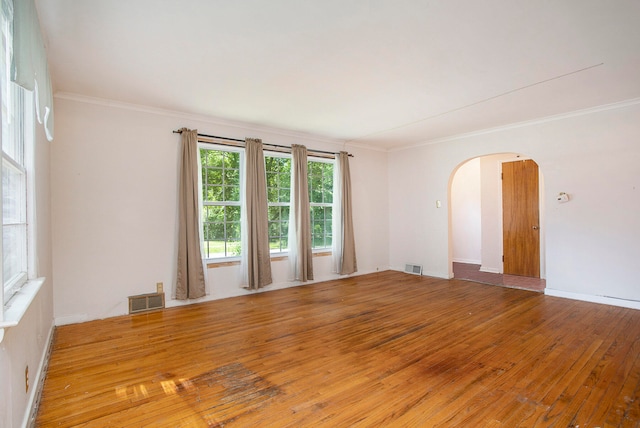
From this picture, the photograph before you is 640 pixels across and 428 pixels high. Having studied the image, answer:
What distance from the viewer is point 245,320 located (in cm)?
382

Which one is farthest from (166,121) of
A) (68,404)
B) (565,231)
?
(565,231)

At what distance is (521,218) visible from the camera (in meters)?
6.33

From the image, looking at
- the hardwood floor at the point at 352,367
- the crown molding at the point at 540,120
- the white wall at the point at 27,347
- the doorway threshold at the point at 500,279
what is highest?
the crown molding at the point at 540,120

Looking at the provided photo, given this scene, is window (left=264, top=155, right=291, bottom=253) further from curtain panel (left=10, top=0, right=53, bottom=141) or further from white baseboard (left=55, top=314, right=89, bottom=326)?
curtain panel (left=10, top=0, right=53, bottom=141)

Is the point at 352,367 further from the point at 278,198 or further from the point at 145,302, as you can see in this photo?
the point at 278,198

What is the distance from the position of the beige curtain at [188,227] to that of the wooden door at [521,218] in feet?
19.3

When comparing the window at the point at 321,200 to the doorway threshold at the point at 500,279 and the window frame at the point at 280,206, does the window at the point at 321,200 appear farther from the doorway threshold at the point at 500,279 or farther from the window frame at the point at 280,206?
the doorway threshold at the point at 500,279

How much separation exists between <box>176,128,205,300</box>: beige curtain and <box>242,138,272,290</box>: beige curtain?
73 cm

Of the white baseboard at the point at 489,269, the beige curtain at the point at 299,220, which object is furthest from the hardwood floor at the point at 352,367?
the white baseboard at the point at 489,269

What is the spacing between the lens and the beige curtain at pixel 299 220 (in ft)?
17.9

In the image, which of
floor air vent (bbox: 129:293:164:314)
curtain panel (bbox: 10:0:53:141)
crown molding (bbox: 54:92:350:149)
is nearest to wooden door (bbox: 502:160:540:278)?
crown molding (bbox: 54:92:350:149)

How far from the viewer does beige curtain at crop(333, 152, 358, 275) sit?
6.09 m

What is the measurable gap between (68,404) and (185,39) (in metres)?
2.75

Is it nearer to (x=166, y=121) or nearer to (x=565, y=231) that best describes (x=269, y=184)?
(x=166, y=121)
